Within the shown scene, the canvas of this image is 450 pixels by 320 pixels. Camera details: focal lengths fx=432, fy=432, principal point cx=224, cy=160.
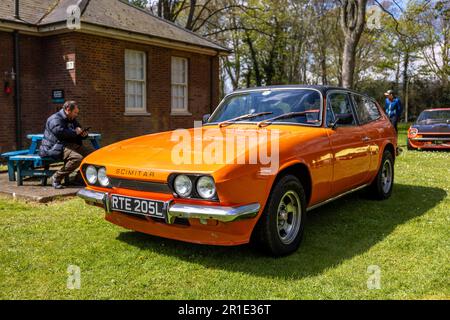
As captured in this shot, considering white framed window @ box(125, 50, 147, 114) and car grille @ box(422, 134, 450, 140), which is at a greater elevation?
white framed window @ box(125, 50, 147, 114)

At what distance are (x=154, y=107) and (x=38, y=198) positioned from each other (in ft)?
26.0

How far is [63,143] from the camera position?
7.16 metres

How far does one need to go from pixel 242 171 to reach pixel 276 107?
1778 mm

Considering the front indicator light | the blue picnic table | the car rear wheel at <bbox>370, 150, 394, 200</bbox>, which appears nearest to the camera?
the car rear wheel at <bbox>370, 150, 394, 200</bbox>

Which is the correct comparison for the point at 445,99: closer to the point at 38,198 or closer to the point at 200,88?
the point at 200,88

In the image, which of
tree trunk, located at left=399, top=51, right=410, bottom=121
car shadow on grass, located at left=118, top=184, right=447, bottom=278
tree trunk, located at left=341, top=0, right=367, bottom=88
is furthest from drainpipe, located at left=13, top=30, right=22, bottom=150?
tree trunk, located at left=399, top=51, right=410, bottom=121

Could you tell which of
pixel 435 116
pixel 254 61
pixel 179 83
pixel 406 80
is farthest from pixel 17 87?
pixel 406 80

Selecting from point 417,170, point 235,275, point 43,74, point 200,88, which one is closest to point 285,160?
point 235,275

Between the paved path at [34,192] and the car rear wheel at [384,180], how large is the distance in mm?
4547

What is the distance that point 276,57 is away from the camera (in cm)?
3309

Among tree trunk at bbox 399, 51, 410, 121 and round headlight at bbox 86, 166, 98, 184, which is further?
tree trunk at bbox 399, 51, 410, 121

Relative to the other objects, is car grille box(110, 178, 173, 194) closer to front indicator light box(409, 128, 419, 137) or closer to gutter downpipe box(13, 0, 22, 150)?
gutter downpipe box(13, 0, 22, 150)

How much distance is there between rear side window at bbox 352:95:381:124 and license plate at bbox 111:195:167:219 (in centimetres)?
329

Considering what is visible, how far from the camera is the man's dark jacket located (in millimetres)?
7027
